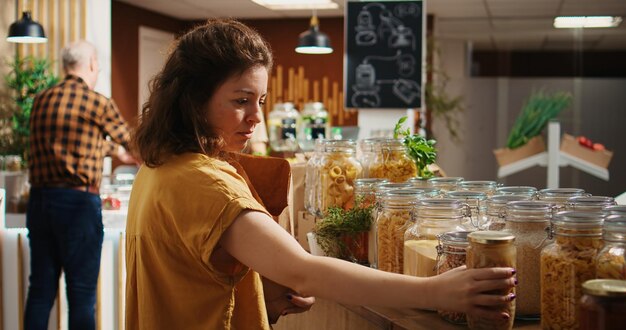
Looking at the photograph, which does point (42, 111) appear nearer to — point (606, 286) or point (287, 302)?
point (287, 302)

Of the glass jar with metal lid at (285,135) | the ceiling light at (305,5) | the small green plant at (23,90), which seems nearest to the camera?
the glass jar with metal lid at (285,135)

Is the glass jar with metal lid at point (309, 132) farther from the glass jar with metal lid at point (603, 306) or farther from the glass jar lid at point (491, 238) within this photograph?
the glass jar with metal lid at point (603, 306)

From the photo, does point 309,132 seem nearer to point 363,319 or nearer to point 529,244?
point 363,319

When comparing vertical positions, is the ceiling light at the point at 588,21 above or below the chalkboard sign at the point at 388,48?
above

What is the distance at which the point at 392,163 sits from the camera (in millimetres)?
2342

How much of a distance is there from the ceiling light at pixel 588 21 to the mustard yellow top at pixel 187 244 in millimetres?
8791

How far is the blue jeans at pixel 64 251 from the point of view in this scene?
350 centimetres

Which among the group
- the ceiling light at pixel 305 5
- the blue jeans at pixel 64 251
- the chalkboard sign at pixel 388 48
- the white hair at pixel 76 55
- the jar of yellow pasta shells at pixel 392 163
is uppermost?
the ceiling light at pixel 305 5

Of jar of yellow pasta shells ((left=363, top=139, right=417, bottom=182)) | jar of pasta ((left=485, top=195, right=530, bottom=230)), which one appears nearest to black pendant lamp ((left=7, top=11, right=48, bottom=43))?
jar of yellow pasta shells ((left=363, top=139, right=417, bottom=182))

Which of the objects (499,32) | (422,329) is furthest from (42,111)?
(499,32)

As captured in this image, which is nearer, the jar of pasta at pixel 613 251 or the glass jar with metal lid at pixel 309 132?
the jar of pasta at pixel 613 251

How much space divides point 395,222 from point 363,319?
0.24 metres

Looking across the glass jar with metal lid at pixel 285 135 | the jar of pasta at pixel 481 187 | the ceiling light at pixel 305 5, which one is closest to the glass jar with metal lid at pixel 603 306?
the jar of pasta at pixel 481 187

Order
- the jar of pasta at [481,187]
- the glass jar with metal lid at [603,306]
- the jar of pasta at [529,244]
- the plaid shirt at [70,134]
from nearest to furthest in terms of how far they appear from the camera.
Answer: the glass jar with metal lid at [603,306], the jar of pasta at [529,244], the jar of pasta at [481,187], the plaid shirt at [70,134]
